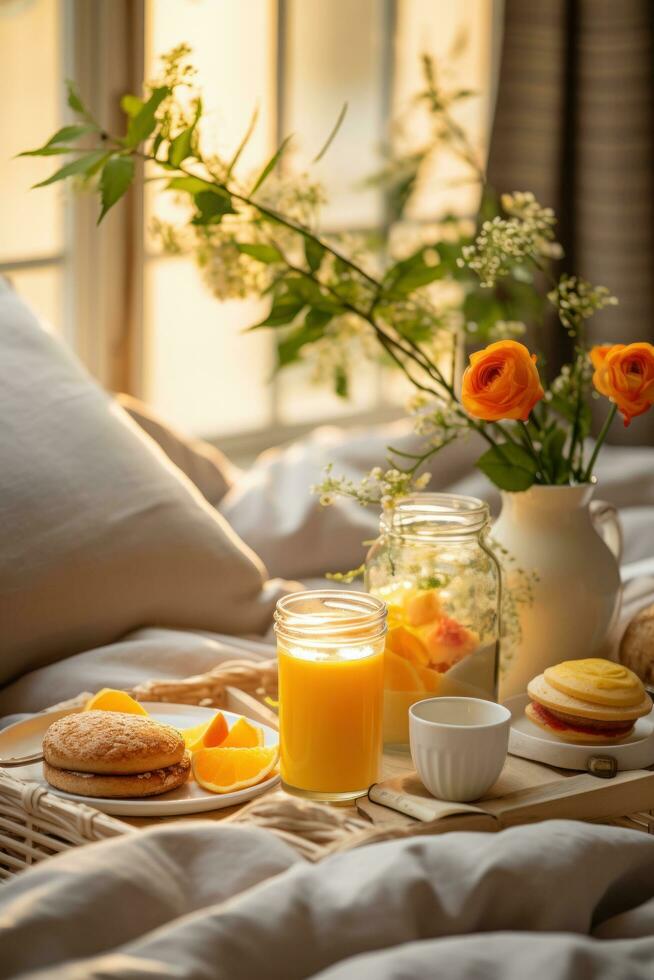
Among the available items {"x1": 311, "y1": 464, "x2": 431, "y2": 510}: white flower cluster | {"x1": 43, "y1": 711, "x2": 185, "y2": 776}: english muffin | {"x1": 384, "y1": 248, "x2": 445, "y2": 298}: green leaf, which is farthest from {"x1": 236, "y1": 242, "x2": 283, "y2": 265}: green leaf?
{"x1": 43, "y1": 711, "x2": 185, "y2": 776}: english muffin

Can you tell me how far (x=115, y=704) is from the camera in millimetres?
1078

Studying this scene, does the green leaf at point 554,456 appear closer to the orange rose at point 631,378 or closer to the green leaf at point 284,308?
the orange rose at point 631,378

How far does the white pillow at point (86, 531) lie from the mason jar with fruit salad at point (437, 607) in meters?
0.35

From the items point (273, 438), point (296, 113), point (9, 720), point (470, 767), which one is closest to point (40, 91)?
point (296, 113)

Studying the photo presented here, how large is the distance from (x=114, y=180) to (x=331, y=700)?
1.60 feet

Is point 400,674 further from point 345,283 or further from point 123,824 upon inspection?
point 345,283

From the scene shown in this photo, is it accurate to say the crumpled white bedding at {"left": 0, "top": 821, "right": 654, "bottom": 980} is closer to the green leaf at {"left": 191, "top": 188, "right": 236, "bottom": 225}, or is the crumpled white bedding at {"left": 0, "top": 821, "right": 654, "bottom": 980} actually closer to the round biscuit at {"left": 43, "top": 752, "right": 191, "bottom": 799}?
the round biscuit at {"left": 43, "top": 752, "right": 191, "bottom": 799}

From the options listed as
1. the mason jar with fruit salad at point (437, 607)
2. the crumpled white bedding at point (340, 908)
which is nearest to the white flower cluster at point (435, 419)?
the mason jar with fruit salad at point (437, 607)

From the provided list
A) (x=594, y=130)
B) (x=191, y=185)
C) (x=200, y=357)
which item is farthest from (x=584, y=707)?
(x=594, y=130)

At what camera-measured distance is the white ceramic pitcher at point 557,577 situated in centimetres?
119

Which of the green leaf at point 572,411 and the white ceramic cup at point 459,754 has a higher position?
the green leaf at point 572,411

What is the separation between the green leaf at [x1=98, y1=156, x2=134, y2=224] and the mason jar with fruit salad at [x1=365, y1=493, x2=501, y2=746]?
361 mm

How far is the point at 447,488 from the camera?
1884 mm

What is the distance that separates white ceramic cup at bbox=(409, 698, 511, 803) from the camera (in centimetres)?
94
